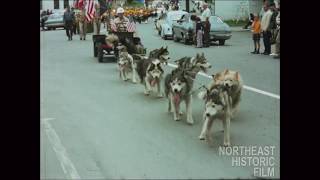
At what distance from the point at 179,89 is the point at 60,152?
96.7 inches

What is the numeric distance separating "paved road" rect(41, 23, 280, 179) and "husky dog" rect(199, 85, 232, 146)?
12cm

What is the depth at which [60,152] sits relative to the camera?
684 cm

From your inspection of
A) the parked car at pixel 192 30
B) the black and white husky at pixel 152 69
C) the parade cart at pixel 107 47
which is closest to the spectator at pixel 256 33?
the parked car at pixel 192 30

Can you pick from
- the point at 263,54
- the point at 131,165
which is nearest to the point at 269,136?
the point at 131,165

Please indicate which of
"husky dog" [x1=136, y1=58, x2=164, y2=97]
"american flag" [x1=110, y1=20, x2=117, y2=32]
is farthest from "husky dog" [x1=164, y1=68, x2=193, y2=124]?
"american flag" [x1=110, y1=20, x2=117, y2=32]

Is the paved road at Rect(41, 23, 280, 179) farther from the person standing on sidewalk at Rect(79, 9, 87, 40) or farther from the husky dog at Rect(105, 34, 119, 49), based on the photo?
the person standing on sidewalk at Rect(79, 9, 87, 40)

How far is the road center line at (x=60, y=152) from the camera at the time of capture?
19.4ft

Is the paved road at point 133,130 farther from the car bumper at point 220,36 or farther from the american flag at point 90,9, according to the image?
the american flag at point 90,9

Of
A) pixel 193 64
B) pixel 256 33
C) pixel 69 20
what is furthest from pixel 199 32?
pixel 69 20

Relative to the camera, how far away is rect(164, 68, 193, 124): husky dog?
872 centimetres
